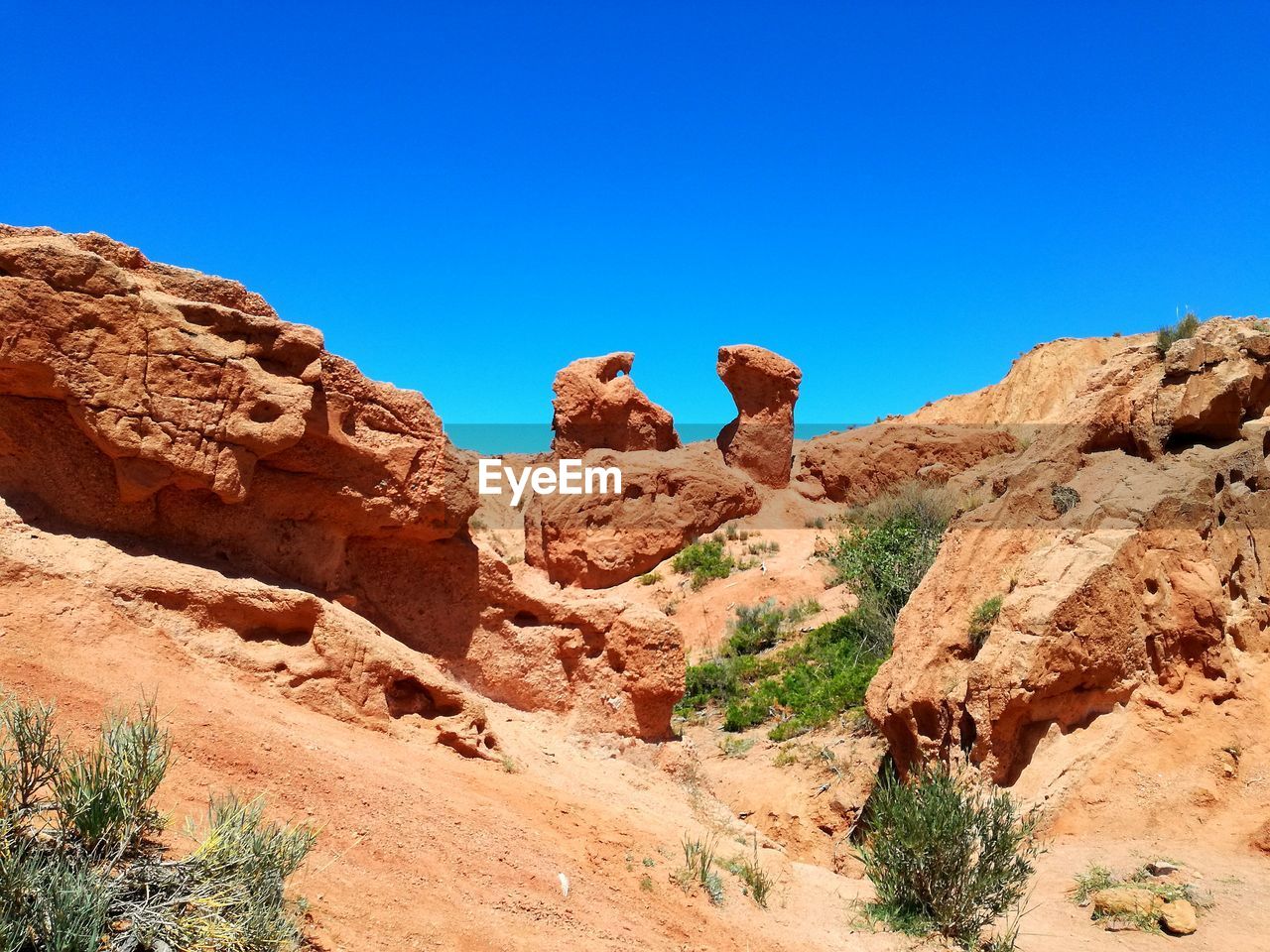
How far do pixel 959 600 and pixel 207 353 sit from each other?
6.33 m

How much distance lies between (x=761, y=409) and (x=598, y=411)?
432 cm

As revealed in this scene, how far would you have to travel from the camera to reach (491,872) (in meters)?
4.69

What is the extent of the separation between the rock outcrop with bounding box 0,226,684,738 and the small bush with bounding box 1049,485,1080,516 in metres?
3.66

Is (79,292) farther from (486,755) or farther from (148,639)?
(486,755)

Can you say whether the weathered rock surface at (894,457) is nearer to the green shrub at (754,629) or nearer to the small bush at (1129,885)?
the green shrub at (754,629)

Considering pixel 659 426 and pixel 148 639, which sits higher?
pixel 659 426

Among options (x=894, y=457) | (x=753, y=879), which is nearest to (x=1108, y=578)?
(x=753, y=879)

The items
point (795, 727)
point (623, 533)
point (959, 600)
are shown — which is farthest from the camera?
point (623, 533)

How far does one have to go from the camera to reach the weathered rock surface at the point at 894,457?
23481mm

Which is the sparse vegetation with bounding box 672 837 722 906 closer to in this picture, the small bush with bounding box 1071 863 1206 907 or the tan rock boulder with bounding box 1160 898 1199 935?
the small bush with bounding box 1071 863 1206 907

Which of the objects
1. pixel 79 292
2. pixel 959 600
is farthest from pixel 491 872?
pixel 959 600

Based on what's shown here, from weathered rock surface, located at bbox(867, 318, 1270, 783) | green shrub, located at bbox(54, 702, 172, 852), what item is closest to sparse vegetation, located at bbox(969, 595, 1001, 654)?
weathered rock surface, located at bbox(867, 318, 1270, 783)

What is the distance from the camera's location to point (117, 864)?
321 centimetres

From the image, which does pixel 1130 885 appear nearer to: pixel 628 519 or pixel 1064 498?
pixel 1064 498
